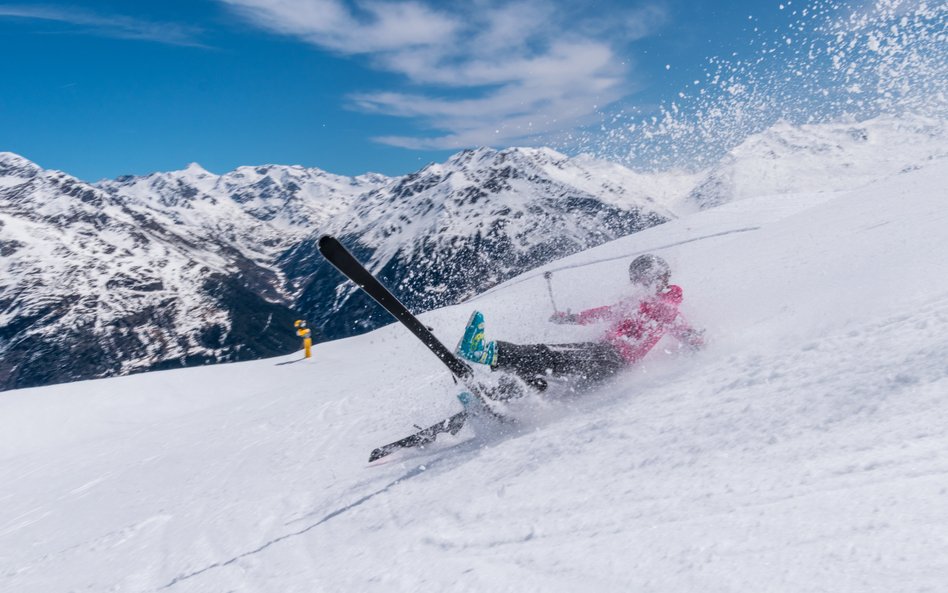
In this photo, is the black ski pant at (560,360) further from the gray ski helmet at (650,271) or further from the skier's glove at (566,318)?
the gray ski helmet at (650,271)

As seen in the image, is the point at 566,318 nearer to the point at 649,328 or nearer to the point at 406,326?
the point at 649,328

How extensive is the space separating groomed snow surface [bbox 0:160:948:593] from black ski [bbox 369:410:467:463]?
0.56 ft

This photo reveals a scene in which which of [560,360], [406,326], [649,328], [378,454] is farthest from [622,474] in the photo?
[378,454]

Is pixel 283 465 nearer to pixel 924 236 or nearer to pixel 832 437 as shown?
pixel 832 437

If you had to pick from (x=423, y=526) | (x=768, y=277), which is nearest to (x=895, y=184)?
(x=768, y=277)

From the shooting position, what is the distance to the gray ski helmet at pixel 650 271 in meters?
8.43

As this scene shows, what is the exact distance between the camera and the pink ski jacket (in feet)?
23.1

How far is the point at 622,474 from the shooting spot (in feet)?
13.5

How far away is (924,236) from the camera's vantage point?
23.6ft

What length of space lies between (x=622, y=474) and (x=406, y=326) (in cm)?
286

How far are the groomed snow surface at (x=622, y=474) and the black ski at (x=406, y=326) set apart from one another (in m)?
0.22

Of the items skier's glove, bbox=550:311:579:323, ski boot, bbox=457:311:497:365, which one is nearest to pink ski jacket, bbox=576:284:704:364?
skier's glove, bbox=550:311:579:323

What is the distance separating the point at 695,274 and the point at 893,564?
1047cm

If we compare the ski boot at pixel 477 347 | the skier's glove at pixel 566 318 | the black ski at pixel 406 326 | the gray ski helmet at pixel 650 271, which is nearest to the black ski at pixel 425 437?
the black ski at pixel 406 326
